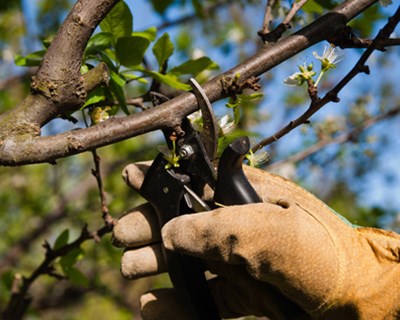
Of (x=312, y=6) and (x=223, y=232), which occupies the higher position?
(x=312, y=6)

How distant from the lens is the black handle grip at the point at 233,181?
42.2 inches

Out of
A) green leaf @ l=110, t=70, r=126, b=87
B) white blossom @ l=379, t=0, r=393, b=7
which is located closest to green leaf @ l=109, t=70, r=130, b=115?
green leaf @ l=110, t=70, r=126, b=87

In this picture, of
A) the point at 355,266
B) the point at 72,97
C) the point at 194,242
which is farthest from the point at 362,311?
the point at 72,97

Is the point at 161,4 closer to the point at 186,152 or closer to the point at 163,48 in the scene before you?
the point at 163,48

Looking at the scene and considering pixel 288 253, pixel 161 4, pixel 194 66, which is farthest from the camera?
pixel 161 4

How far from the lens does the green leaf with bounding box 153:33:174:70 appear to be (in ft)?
4.54

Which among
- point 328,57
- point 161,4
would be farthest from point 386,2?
point 161,4

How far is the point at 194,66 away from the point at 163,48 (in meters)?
0.08

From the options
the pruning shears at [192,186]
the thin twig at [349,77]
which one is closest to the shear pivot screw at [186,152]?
the pruning shears at [192,186]

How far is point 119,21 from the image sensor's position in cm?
129

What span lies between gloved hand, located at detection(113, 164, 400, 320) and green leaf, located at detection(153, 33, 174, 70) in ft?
1.22

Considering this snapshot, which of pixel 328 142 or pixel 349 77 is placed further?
pixel 328 142

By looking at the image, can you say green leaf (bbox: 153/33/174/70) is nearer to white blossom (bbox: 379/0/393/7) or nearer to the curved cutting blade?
the curved cutting blade

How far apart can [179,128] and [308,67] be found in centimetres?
29
